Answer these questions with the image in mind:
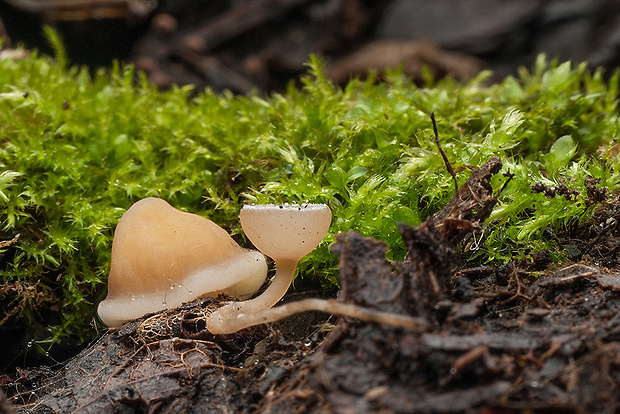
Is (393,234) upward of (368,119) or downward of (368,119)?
downward

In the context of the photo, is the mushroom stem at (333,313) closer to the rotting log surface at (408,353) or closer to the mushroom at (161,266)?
the rotting log surface at (408,353)

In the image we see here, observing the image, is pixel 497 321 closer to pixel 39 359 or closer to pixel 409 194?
pixel 409 194

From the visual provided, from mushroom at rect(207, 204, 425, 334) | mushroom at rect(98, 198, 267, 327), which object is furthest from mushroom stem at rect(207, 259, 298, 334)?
mushroom at rect(98, 198, 267, 327)

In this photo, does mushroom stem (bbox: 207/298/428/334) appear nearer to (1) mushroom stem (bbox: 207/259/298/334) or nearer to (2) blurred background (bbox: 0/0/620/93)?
(1) mushroom stem (bbox: 207/259/298/334)

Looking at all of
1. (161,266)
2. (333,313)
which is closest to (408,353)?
(333,313)

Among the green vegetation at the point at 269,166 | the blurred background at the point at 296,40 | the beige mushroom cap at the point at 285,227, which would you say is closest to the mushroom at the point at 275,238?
the beige mushroom cap at the point at 285,227

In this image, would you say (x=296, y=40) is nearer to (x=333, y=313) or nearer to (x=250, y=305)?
(x=250, y=305)

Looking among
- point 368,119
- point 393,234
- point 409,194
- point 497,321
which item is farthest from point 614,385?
point 368,119
